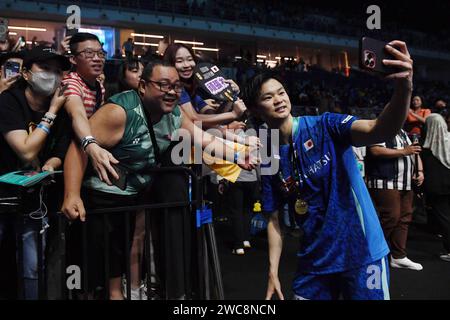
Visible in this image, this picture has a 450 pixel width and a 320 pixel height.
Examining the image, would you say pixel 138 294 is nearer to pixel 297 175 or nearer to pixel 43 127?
pixel 43 127

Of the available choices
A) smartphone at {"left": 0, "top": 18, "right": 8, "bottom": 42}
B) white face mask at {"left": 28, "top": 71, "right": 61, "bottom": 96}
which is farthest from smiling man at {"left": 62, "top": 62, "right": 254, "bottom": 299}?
smartphone at {"left": 0, "top": 18, "right": 8, "bottom": 42}

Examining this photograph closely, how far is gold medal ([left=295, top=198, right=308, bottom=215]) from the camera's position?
2145 mm

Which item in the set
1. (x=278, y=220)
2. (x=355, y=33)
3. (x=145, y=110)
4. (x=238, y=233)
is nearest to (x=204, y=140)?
(x=145, y=110)

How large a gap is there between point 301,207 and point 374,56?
915 mm

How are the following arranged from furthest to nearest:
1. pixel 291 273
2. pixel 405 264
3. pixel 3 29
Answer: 1. pixel 405 264
2. pixel 291 273
3. pixel 3 29

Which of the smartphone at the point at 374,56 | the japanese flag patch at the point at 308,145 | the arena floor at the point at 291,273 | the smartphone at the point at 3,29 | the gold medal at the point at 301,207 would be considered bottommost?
the arena floor at the point at 291,273

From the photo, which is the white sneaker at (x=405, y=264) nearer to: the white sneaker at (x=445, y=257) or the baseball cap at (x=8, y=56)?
the white sneaker at (x=445, y=257)

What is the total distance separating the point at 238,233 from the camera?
5.21 meters

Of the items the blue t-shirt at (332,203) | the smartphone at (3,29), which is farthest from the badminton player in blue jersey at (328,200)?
the smartphone at (3,29)

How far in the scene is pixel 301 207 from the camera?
2.16 metres

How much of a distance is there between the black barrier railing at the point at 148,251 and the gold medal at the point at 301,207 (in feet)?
1.96

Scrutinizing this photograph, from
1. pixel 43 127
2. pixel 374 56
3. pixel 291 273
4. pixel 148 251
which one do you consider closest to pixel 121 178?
pixel 148 251

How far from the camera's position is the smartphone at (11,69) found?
3.01 meters

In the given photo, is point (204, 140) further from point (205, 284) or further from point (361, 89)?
point (361, 89)
